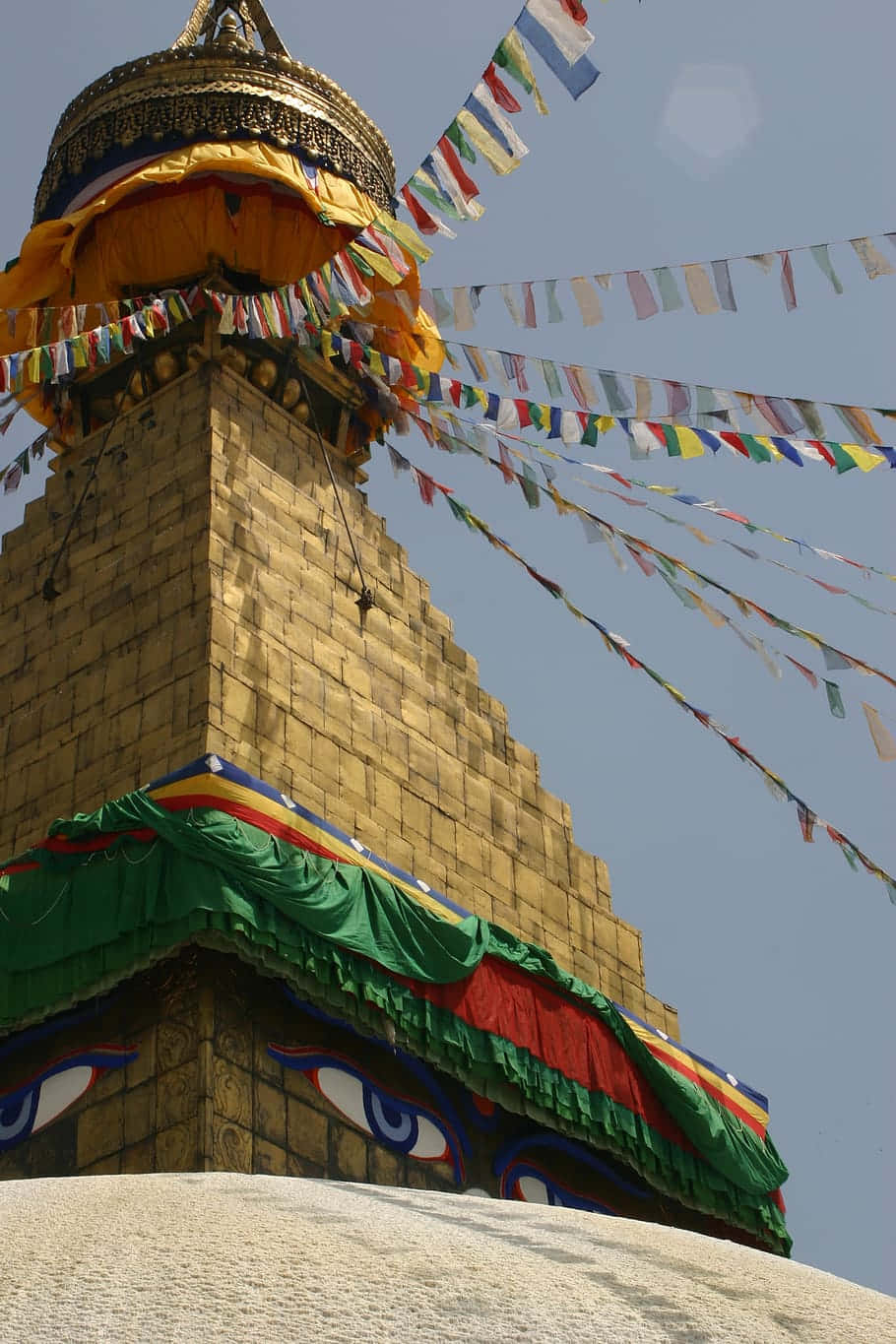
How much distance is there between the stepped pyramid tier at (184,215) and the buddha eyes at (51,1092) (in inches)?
214

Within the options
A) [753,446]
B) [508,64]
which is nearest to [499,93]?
[508,64]

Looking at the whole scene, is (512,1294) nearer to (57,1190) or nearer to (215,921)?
(57,1190)

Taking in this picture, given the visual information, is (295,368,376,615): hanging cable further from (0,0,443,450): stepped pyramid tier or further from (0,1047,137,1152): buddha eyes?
(0,1047,137,1152): buddha eyes

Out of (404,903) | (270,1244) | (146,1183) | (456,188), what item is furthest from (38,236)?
(270,1244)

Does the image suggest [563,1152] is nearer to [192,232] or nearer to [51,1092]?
[51,1092]

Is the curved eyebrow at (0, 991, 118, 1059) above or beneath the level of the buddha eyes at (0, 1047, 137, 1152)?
above

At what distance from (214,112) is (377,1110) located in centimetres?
791

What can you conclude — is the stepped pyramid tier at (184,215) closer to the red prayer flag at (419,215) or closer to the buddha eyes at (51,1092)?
the red prayer flag at (419,215)

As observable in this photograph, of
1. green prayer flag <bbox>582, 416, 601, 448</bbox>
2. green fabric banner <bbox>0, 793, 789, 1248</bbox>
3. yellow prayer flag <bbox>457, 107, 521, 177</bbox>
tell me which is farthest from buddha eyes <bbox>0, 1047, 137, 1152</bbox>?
yellow prayer flag <bbox>457, 107, 521, 177</bbox>

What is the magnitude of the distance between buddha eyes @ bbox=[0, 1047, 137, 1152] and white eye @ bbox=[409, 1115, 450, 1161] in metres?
1.62

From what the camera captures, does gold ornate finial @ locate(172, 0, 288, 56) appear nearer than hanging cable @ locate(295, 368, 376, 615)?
No

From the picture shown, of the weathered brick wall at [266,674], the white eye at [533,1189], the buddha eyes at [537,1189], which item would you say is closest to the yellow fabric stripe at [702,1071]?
the weathered brick wall at [266,674]

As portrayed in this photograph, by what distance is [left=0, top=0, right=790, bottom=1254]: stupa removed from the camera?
33.7 ft

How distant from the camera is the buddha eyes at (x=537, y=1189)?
11.2 meters
